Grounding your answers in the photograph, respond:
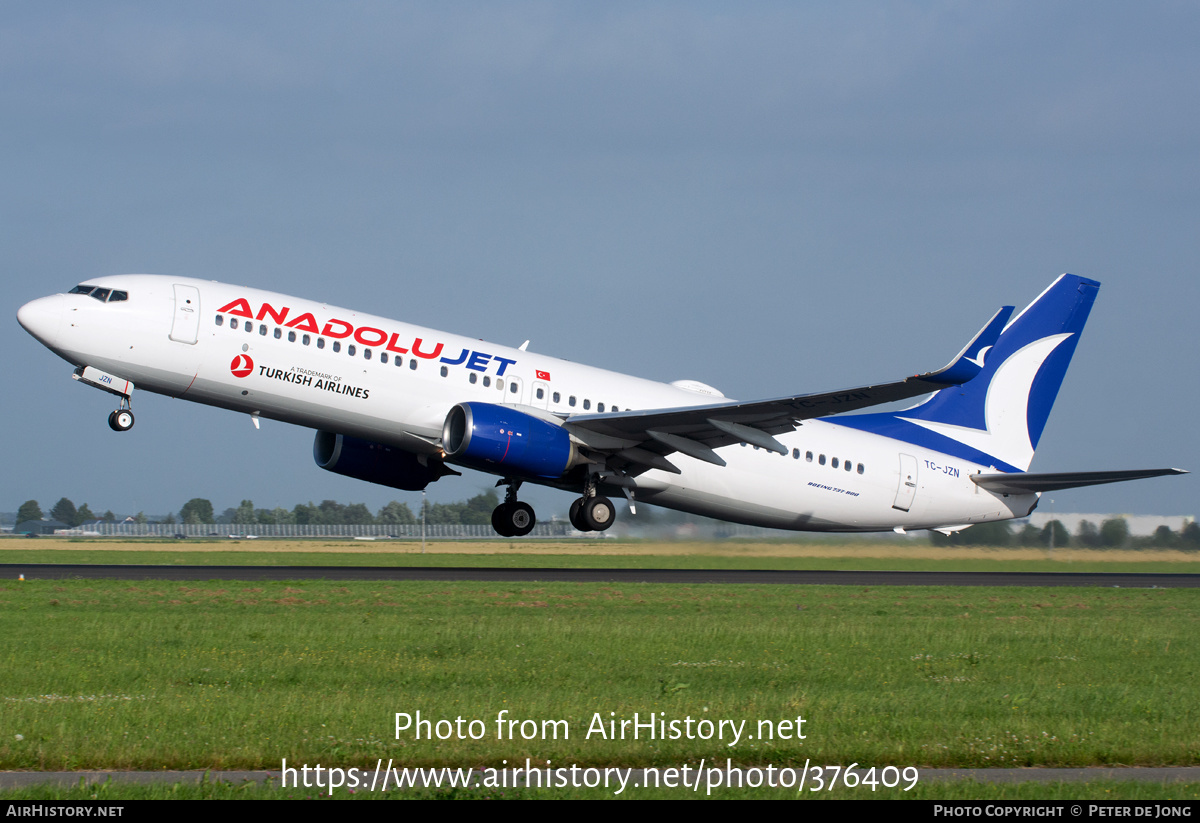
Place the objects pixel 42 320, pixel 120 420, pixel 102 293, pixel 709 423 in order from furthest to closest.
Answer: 1. pixel 709 423
2. pixel 120 420
3. pixel 102 293
4. pixel 42 320

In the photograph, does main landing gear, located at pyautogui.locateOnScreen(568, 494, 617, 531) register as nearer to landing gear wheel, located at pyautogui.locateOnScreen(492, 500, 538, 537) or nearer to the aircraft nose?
landing gear wheel, located at pyautogui.locateOnScreen(492, 500, 538, 537)

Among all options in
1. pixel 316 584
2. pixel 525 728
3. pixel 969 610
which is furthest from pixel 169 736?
pixel 969 610

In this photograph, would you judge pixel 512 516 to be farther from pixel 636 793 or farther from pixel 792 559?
pixel 636 793

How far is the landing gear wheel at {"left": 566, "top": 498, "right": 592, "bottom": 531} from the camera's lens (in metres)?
29.3

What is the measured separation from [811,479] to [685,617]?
1227 cm

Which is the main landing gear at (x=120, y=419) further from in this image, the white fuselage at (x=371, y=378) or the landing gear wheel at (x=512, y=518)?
the landing gear wheel at (x=512, y=518)

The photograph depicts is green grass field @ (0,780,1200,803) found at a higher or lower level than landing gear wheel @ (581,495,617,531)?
lower

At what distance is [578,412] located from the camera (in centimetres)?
2853

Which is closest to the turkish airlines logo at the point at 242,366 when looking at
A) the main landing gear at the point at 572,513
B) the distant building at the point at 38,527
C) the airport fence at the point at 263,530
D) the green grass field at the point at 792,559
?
the main landing gear at the point at 572,513

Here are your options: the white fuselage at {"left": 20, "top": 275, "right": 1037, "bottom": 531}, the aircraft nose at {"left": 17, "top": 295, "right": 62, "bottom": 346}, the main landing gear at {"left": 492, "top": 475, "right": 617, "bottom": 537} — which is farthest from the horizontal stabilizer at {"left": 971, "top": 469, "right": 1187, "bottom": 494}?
the aircraft nose at {"left": 17, "top": 295, "right": 62, "bottom": 346}

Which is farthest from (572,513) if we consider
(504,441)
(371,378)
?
(371,378)

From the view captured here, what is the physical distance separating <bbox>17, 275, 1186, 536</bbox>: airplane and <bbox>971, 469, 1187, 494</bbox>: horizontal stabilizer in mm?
63

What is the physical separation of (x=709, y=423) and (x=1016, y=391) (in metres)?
13.5

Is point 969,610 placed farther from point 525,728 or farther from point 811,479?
point 525,728
